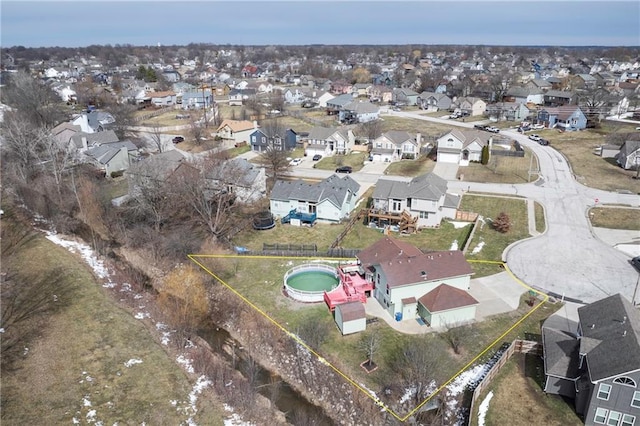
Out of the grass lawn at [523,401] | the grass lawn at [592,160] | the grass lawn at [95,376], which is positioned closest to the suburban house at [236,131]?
the grass lawn at [95,376]

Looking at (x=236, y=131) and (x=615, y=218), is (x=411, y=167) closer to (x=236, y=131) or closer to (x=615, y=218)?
(x=615, y=218)

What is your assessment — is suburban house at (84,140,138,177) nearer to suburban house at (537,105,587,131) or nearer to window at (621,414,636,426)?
window at (621,414,636,426)

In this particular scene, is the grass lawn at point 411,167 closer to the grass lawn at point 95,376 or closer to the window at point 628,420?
the grass lawn at point 95,376

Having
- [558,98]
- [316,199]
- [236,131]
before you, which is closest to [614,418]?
[316,199]

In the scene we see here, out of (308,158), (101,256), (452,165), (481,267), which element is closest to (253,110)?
(308,158)

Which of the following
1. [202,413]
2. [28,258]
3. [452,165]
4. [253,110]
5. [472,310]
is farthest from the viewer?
[253,110]

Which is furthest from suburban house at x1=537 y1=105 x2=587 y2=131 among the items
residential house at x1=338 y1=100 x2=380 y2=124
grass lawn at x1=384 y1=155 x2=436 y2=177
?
grass lawn at x1=384 y1=155 x2=436 y2=177

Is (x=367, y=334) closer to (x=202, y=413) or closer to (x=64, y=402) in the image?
(x=202, y=413)
